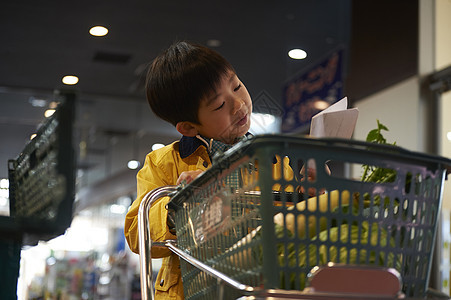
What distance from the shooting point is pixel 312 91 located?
5.48 m

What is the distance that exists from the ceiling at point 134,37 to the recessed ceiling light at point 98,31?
40 mm

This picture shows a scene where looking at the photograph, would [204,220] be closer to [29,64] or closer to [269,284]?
[269,284]

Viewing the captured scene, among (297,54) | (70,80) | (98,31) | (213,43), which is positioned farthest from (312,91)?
(70,80)

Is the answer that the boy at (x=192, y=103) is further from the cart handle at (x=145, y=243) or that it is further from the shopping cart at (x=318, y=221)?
the shopping cart at (x=318, y=221)

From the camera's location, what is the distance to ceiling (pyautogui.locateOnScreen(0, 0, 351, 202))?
5223 mm

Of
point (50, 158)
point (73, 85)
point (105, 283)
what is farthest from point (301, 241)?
point (105, 283)

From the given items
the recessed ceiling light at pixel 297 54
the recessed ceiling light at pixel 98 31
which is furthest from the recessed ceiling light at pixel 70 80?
the recessed ceiling light at pixel 297 54

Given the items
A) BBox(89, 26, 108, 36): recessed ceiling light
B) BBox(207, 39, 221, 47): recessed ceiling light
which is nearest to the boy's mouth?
BBox(89, 26, 108, 36): recessed ceiling light

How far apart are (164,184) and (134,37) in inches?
167

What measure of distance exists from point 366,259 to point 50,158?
57 centimetres

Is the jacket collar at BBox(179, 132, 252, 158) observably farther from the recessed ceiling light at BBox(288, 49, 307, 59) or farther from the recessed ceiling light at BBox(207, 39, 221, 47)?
the recessed ceiling light at BBox(288, 49, 307, 59)

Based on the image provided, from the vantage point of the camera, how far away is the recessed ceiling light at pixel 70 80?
213 inches

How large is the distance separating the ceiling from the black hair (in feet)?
11.4

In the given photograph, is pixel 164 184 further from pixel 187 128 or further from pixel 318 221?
pixel 318 221
